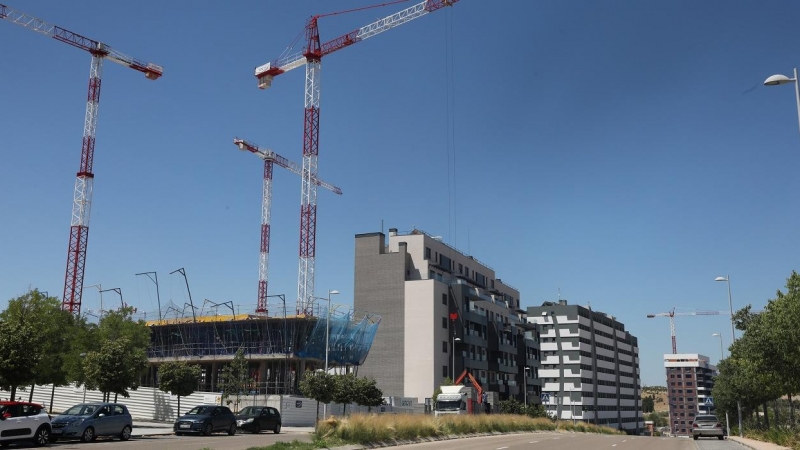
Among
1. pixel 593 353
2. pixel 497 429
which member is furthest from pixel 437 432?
pixel 593 353

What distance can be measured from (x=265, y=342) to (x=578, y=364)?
257 feet

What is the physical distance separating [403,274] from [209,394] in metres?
33.6

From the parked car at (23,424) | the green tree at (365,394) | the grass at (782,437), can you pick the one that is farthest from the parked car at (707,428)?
the parked car at (23,424)

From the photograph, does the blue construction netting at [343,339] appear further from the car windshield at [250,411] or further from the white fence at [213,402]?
the car windshield at [250,411]

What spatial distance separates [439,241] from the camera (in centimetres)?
10038

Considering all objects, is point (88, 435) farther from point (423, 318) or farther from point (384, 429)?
point (423, 318)

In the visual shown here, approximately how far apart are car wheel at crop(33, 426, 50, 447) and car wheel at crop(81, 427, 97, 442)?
2.91 m

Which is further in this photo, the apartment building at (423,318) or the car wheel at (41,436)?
the apartment building at (423,318)

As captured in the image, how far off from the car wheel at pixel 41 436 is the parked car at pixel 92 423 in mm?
1339

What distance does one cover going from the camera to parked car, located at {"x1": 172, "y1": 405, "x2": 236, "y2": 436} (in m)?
36.2

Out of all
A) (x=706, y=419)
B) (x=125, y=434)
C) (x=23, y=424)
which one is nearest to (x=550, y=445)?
(x=706, y=419)

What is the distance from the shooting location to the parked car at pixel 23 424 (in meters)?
24.1

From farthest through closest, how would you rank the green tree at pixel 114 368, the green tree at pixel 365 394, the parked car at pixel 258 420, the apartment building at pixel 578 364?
the apartment building at pixel 578 364, the green tree at pixel 365 394, the green tree at pixel 114 368, the parked car at pixel 258 420

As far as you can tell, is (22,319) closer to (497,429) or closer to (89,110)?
(497,429)
